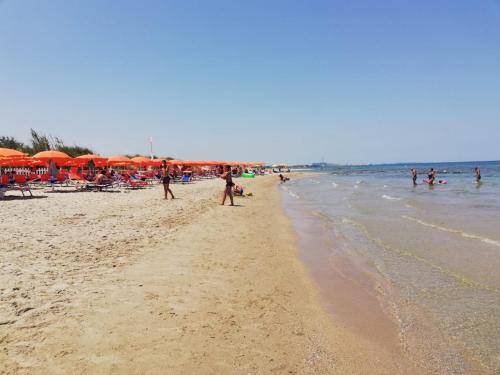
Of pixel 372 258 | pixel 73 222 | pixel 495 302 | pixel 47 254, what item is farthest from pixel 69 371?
pixel 73 222

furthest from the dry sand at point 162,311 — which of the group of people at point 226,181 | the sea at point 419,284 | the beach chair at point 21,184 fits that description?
the beach chair at point 21,184

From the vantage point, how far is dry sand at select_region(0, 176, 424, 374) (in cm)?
300

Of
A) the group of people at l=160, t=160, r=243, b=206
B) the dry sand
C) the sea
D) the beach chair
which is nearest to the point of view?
the dry sand

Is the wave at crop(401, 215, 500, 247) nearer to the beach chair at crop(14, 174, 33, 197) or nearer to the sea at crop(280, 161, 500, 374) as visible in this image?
the sea at crop(280, 161, 500, 374)

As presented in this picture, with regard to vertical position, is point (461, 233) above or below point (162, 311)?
below

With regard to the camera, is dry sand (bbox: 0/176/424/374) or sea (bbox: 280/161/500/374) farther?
sea (bbox: 280/161/500/374)

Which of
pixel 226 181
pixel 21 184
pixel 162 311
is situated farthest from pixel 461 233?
pixel 21 184

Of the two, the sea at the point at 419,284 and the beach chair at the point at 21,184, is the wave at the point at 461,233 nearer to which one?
the sea at the point at 419,284

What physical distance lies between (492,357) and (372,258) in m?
3.91

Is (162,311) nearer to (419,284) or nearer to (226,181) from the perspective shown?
(419,284)

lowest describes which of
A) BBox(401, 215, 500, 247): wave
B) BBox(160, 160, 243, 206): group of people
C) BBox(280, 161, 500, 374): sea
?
BBox(401, 215, 500, 247): wave

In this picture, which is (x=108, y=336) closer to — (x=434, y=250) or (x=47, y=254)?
(x=47, y=254)

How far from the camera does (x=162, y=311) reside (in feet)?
12.8

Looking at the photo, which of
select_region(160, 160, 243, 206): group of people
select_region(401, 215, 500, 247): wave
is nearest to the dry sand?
select_region(401, 215, 500, 247): wave
